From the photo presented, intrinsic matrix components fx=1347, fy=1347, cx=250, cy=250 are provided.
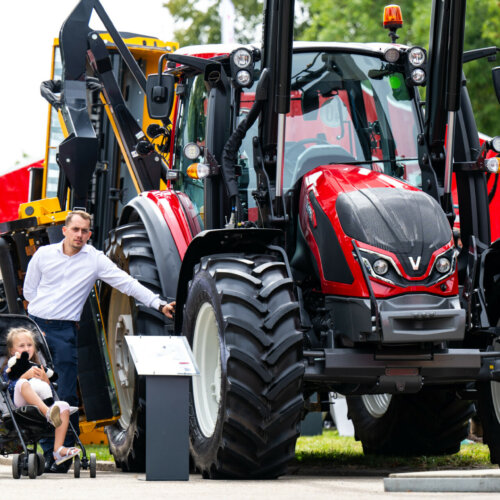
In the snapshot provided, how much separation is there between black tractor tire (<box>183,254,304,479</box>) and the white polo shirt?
185cm

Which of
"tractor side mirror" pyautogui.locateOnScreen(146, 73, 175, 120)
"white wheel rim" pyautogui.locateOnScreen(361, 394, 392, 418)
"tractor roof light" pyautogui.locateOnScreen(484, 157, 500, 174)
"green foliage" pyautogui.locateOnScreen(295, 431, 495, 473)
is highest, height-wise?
"tractor side mirror" pyautogui.locateOnScreen(146, 73, 175, 120)

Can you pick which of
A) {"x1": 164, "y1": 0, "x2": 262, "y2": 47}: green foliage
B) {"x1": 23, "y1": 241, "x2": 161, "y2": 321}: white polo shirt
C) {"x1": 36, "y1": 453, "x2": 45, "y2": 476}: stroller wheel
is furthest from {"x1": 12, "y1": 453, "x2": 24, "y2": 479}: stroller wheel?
{"x1": 164, "y1": 0, "x2": 262, "y2": 47}: green foliage

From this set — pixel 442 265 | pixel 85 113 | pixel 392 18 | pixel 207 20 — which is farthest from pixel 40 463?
pixel 207 20

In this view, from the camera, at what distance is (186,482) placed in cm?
838

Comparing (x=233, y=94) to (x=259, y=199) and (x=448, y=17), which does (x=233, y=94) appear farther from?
(x=448, y=17)

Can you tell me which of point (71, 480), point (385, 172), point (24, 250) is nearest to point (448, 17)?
point (385, 172)

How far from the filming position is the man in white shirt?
10.1m

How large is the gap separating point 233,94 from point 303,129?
59 cm

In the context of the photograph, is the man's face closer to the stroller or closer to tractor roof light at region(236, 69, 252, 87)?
the stroller

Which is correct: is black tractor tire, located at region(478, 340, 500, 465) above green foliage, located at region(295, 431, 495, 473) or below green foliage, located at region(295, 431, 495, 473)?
above

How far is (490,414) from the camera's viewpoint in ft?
30.2

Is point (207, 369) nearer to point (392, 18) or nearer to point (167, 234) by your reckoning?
point (167, 234)

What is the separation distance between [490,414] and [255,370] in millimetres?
1959

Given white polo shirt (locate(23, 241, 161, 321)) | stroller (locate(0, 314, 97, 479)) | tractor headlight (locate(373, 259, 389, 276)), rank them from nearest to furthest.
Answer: tractor headlight (locate(373, 259, 389, 276))
stroller (locate(0, 314, 97, 479))
white polo shirt (locate(23, 241, 161, 321))
